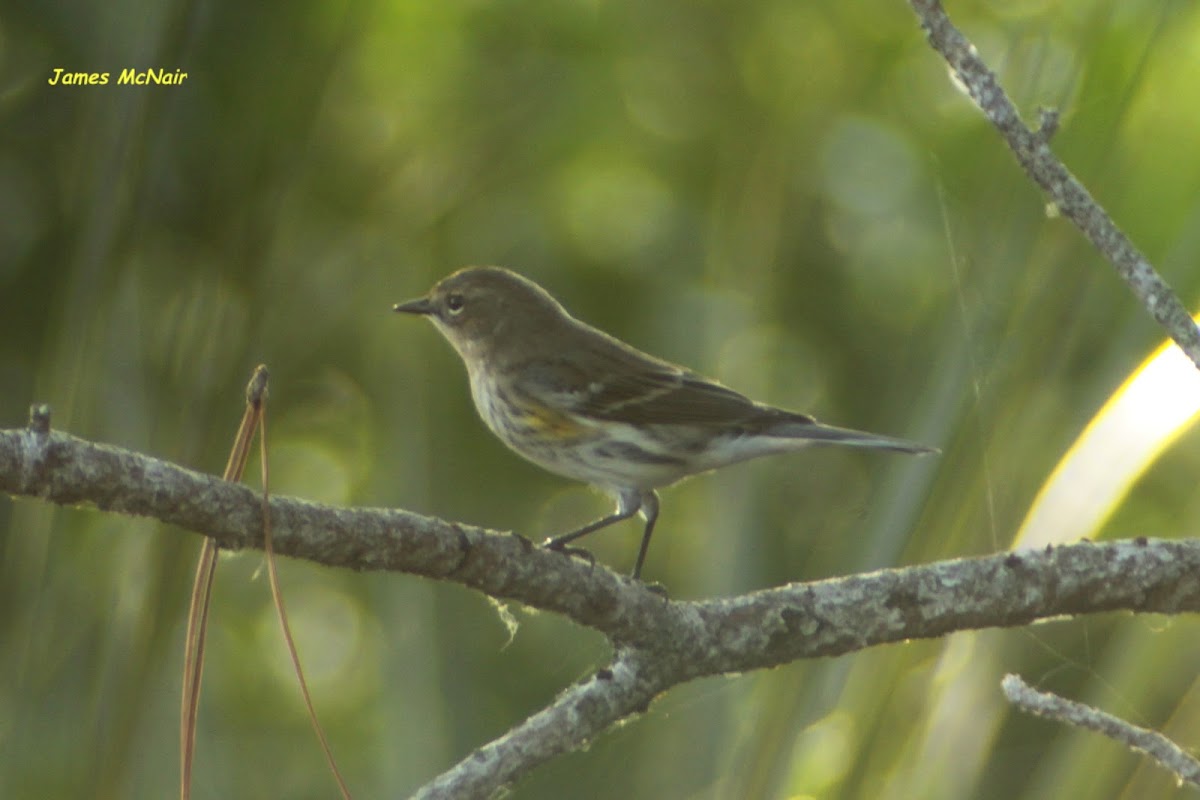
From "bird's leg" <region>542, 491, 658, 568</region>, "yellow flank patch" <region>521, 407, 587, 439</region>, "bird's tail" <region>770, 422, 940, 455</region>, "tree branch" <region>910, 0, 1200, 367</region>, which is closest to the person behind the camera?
"tree branch" <region>910, 0, 1200, 367</region>

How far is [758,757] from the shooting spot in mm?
1953

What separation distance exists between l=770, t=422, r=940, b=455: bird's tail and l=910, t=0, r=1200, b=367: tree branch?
0.92m

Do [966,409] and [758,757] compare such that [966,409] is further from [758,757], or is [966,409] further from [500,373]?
[500,373]

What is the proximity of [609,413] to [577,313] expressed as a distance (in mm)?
553

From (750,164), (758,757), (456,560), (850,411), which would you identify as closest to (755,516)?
(850,411)

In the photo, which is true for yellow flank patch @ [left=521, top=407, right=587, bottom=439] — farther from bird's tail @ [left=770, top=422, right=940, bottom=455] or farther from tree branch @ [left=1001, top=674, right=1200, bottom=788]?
tree branch @ [left=1001, top=674, right=1200, bottom=788]

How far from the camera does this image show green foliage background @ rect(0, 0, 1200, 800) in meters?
2.15

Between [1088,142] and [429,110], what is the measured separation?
66.1 inches

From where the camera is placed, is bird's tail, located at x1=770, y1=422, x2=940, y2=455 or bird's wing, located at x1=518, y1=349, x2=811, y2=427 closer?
bird's tail, located at x1=770, y1=422, x2=940, y2=455

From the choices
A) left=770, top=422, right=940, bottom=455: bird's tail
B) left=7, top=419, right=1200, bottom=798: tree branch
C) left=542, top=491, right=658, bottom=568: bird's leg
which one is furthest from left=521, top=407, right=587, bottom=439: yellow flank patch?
left=7, top=419, right=1200, bottom=798: tree branch

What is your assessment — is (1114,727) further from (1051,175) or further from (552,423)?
(552,423)

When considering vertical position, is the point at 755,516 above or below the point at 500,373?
below

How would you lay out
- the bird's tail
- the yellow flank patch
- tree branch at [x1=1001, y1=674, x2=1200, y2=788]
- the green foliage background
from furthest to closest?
the yellow flank patch < the bird's tail < the green foliage background < tree branch at [x1=1001, y1=674, x2=1200, y2=788]

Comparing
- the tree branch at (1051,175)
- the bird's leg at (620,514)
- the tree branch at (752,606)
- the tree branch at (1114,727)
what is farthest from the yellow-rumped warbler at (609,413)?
the tree branch at (1114,727)
